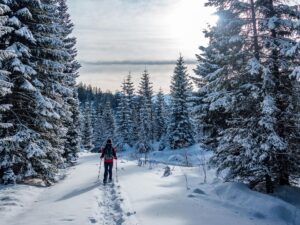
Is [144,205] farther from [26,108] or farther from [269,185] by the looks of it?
[26,108]

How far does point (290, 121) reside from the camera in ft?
42.5

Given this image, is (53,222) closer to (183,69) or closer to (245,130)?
(245,130)

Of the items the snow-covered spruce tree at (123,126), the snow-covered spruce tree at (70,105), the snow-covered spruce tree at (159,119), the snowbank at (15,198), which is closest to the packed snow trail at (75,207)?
the snowbank at (15,198)

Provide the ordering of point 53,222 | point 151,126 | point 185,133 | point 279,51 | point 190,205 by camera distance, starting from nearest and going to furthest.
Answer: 1. point 53,222
2. point 190,205
3. point 279,51
4. point 185,133
5. point 151,126

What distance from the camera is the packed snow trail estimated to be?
29.5 ft

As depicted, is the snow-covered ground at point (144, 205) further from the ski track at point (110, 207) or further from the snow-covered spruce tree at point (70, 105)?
the snow-covered spruce tree at point (70, 105)

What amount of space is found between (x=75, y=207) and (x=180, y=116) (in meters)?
36.0

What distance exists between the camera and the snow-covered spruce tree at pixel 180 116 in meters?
45.7

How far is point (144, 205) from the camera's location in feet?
36.3

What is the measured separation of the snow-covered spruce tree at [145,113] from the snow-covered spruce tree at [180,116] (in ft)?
37.7

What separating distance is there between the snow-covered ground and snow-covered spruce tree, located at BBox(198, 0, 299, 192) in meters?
1.14

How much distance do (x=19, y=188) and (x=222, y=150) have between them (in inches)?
337

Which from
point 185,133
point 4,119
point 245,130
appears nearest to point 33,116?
point 4,119

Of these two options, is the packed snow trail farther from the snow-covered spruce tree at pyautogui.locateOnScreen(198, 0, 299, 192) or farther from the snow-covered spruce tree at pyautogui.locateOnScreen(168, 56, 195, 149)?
the snow-covered spruce tree at pyautogui.locateOnScreen(168, 56, 195, 149)
